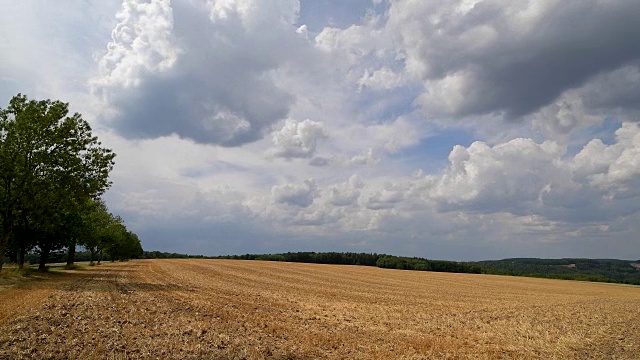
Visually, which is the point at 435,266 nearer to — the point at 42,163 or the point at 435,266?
the point at 435,266

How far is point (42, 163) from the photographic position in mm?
38875

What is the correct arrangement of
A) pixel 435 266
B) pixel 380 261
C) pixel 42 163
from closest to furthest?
pixel 42 163, pixel 435 266, pixel 380 261

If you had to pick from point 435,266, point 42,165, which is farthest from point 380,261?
point 42,165

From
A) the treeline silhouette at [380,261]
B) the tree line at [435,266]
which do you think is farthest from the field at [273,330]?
the treeline silhouette at [380,261]

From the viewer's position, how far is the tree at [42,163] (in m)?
37.3

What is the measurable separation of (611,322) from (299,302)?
18914 millimetres

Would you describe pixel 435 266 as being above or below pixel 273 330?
below

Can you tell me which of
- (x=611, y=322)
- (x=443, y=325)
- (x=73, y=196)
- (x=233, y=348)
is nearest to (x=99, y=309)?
(x=233, y=348)

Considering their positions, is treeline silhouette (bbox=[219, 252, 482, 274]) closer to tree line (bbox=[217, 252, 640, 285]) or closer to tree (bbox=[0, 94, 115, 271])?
tree line (bbox=[217, 252, 640, 285])

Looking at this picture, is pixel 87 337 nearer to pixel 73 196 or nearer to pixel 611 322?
pixel 611 322

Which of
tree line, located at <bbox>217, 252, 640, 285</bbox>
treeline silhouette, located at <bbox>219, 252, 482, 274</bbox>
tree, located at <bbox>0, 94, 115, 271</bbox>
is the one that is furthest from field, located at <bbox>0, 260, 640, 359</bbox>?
treeline silhouette, located at <bbox>219, 252, 482, 274</bbox>

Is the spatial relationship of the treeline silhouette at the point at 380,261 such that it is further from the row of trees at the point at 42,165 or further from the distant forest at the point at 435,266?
the row of trees at the point at 42,165

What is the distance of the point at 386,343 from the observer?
1530 centimetres

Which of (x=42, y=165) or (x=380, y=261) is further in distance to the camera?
(x=380, y=261)
